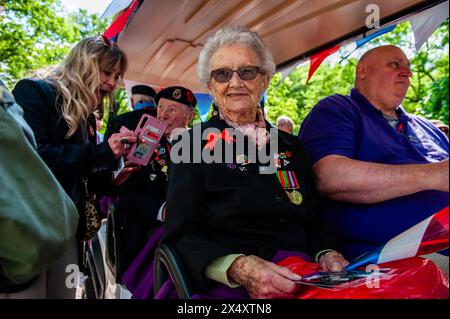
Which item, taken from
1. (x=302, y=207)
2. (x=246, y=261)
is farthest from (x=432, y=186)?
(x=246, y=261)

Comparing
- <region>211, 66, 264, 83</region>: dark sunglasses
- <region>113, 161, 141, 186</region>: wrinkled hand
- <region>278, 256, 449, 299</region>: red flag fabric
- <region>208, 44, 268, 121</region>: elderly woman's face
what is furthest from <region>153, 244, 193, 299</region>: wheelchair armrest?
<region>113, 161, 141, 186</region>: wrinkled hand

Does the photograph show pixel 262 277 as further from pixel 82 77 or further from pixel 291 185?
pixel 82 77

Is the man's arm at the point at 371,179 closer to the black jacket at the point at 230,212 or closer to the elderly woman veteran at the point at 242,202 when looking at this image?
the elderly woman veteran at the point at 242,202

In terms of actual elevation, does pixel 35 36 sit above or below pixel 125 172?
above

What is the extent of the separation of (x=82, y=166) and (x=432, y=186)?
69.8 inches

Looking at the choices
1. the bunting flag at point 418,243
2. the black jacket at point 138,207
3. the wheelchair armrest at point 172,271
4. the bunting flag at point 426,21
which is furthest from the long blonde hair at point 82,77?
the bunting flag at point 426,21

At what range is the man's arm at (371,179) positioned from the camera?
1.92 meters

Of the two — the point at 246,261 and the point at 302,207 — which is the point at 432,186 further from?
the point at 246,261

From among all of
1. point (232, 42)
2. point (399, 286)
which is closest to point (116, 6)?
point (232, 42)

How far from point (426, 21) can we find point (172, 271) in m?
2.74

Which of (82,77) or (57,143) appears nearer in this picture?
(57,143)

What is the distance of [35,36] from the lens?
36.8 ft

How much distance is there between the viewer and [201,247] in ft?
6.01

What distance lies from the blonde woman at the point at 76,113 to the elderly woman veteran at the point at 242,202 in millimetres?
530
